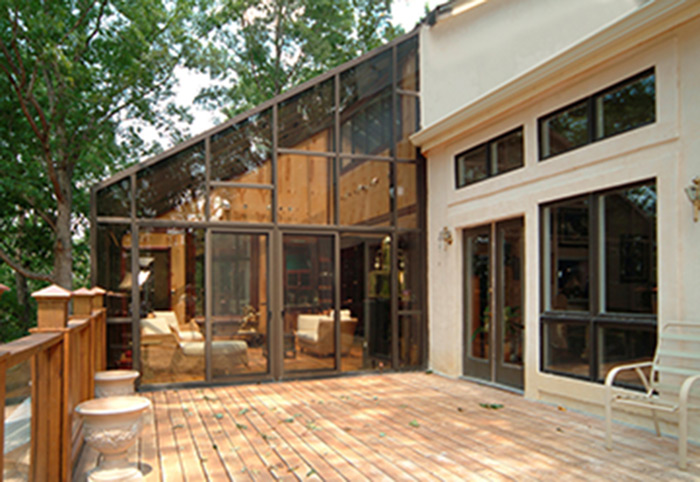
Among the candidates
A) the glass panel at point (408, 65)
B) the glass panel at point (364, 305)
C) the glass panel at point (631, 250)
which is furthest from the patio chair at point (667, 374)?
the glass panel at point (408, 65)

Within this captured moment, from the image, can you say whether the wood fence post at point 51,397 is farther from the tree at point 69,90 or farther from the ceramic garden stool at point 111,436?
the tree at point 69,90

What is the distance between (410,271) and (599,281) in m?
3.29

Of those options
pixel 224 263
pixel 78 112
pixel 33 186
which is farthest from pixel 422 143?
pixel 33 186

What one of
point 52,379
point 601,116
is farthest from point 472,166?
point 52,379

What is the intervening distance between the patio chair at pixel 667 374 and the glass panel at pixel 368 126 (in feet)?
15.4

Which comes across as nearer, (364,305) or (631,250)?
(631,250)

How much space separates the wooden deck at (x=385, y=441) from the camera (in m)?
3.92

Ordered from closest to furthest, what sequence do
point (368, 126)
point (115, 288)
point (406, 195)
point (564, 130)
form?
point (564, 130)
point (115, 288)
point (368, 126)
point (406, 195)

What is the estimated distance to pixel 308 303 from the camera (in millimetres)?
7746

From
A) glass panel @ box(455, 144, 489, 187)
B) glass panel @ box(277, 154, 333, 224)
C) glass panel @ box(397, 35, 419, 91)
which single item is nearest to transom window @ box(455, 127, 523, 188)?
glass panel @ box(455, 144, 489, 187)

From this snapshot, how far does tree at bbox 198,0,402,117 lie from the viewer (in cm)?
1631

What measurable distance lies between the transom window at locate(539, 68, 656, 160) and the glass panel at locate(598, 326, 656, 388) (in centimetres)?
183

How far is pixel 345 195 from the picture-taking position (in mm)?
7957

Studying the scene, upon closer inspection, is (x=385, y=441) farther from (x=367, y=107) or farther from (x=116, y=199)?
(x=367, y=107)
